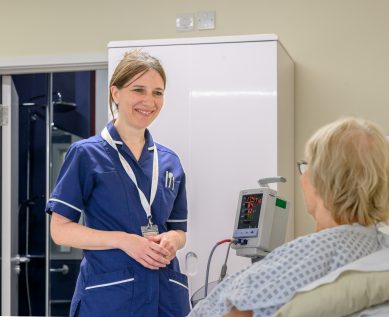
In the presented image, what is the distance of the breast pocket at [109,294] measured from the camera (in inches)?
81.4

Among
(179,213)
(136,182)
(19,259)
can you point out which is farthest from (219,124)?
(19,259)

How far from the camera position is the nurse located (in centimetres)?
207

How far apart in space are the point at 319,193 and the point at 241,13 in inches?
88.5

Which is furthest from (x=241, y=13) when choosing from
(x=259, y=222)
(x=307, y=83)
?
(x=259, y=222)

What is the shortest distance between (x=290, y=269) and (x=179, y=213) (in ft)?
3.62

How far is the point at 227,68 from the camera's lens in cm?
296

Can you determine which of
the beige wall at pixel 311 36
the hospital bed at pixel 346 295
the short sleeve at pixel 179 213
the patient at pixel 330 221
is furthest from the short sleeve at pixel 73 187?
the beige wall at pixel 311 36

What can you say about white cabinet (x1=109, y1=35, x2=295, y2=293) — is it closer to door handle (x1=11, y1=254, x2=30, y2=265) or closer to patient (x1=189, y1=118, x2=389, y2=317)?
door handle (x1=11, y1=254, x2=30, y2=265)

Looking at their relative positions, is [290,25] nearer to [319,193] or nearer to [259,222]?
[259,222]

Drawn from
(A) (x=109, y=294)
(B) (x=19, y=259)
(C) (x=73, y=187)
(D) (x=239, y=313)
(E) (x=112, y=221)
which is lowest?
(B) (x=19, y=259)

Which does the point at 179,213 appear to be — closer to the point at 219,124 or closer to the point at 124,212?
the point at 124,212

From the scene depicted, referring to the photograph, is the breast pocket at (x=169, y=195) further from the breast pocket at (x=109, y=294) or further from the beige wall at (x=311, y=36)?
the beige wall at (x=311, y=36)

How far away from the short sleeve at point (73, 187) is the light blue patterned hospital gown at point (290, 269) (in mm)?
912

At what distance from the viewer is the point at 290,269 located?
Answer: 1249mm
